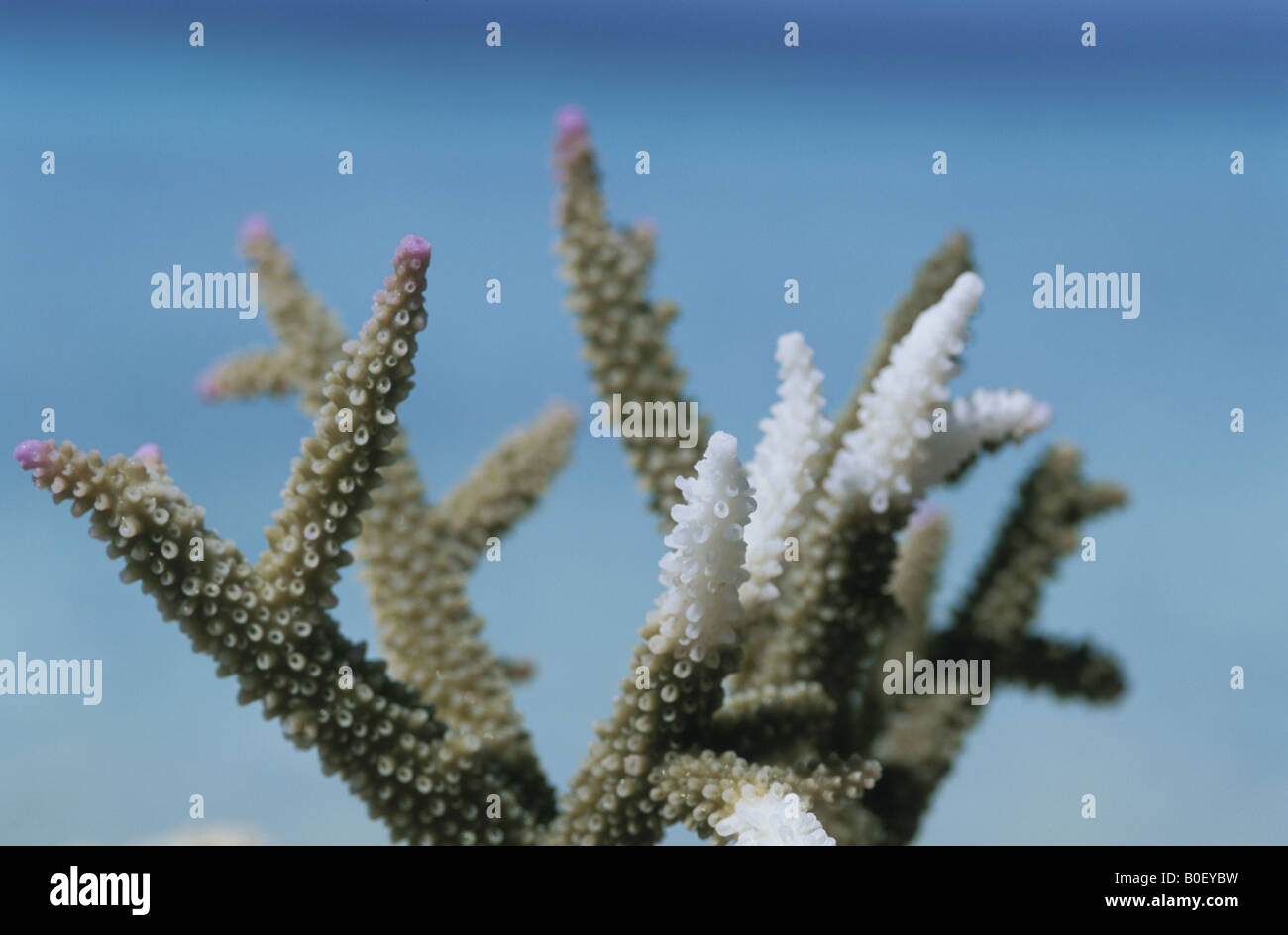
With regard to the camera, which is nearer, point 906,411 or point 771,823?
point 771,823

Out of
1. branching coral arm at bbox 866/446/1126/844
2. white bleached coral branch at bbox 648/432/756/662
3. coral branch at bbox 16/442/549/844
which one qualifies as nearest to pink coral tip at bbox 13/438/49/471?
coral branch at bbox 16/442/549/844

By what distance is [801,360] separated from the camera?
197 centimetres

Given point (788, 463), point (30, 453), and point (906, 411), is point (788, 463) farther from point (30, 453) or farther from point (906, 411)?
point (30, 453)

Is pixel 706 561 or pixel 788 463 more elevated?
pixel 788 463

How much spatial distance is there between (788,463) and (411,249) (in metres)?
0.82

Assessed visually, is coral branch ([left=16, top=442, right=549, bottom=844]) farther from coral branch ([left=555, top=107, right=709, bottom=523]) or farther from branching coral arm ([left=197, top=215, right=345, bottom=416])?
branching coral arm ([left=197, top=215, right=345, bottom=416])

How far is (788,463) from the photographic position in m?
1.99

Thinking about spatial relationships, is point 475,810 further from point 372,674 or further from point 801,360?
point 801,360

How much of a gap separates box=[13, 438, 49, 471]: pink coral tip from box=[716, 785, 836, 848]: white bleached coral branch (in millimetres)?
1183

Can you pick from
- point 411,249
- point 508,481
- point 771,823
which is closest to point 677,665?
point 771,823

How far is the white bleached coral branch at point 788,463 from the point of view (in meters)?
1.96

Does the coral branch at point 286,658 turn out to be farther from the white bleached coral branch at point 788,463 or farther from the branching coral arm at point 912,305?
the branching coral arm at point 912,305

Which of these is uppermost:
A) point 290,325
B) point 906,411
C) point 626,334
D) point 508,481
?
point 290,325
